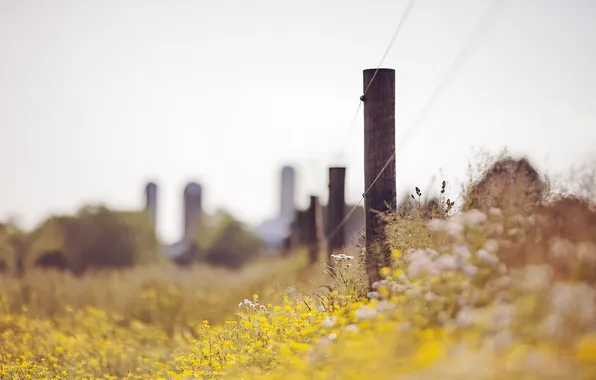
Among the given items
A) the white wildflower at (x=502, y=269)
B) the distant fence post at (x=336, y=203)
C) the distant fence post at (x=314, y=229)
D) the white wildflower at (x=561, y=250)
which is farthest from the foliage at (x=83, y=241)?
the white wildflower at (x=561, y=250)

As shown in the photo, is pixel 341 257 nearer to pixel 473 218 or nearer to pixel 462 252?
pixel 473 218

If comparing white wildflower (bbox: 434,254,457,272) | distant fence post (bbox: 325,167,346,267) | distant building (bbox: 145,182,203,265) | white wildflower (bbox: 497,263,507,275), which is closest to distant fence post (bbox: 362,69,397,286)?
white wildflower (bbox: 434,254,457,272)

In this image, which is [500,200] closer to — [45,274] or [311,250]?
[311,250]

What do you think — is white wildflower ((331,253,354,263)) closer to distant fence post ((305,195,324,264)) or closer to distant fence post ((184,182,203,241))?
distant fence post ((305,195,324,264))

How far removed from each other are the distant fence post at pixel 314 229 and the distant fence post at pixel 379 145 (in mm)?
10294

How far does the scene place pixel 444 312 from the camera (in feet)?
17.7

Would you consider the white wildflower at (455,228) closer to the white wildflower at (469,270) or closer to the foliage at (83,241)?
the white wildflower at (469,270)

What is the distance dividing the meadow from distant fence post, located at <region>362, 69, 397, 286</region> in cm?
54

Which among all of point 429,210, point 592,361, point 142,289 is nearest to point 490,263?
point 592,361

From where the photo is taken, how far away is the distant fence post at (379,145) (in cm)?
875

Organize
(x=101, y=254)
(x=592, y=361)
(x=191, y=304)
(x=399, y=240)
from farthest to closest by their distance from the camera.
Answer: (x=101, y=254) → (x=191, y=304) → (x=399, y=240) → (x=592, y=361)

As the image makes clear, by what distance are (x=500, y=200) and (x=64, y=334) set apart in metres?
11.1

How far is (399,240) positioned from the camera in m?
7.55

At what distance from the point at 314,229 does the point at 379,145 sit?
37.0ft
